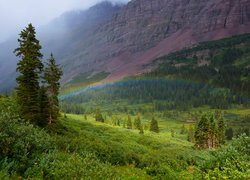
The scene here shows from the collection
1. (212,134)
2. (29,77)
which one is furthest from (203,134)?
(29,77)

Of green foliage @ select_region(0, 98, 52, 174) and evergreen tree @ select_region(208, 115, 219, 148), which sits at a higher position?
green foliage @ select_region(0, 98, 52, 174)

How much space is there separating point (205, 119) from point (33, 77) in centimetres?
6406

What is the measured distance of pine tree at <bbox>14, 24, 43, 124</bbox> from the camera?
51.3 m

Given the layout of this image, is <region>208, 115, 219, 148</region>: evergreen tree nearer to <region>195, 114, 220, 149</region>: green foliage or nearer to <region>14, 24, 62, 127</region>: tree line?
<region>195, 114, 220, 149</region>: green foliage

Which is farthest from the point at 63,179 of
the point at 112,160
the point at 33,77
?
the point at 33,77

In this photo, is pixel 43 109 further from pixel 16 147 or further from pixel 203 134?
pixel 203 134

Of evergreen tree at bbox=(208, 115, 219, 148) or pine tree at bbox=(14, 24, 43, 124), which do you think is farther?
evergreen tree at bbox=(208, 115, 219, 148)

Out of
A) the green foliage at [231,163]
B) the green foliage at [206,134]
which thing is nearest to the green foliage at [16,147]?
the green foliage at [231,163]

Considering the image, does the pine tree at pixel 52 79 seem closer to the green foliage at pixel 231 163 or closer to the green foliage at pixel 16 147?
the green foliage at pixel 16 147

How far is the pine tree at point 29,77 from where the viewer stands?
51281 mm

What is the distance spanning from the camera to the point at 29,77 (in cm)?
5238

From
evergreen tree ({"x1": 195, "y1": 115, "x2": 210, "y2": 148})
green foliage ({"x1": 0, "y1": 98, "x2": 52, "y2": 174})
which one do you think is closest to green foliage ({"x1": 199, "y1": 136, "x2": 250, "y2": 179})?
green foliage ({"x1": 0, "y1": 98, "x2": 52, "y2": 174})

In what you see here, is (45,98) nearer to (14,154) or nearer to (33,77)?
(33,77)

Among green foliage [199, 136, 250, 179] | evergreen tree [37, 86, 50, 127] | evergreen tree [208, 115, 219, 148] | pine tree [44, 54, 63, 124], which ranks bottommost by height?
evergreen tree [208, 115, 219, 148]
